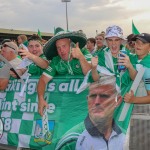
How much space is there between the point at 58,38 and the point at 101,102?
0.93m

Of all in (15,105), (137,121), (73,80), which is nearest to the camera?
(137,121)

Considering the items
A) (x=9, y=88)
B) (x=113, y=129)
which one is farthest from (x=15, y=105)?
(x=113, y=129)

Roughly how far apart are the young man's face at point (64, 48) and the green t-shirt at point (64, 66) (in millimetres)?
73

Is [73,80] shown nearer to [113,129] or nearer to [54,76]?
[54,76]

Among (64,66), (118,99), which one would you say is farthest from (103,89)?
(64,66)

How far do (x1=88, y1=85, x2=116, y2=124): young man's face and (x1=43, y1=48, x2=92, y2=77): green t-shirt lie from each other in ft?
1.12

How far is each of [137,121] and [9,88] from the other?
6.61 ft

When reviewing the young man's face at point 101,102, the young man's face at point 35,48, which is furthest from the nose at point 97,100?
the young man's face at point 35,48

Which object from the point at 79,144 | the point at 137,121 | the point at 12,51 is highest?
the point at 12,51

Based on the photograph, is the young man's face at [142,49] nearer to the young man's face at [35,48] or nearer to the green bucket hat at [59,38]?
the green bucket hat at [59,38]

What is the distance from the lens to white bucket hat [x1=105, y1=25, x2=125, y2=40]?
367 centimetres

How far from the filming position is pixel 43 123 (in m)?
4.26

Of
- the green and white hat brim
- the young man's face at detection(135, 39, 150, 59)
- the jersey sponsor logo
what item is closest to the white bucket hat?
the young man's face at detection(135, 39, 150, 59)

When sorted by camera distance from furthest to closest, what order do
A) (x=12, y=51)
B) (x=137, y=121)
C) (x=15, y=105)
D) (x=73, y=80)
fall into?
1. (x=12, y=51)
2. (x=15, y=105)
3. (x=73, y=80)
4. (x=137, y=121)
